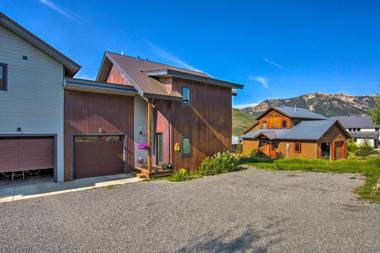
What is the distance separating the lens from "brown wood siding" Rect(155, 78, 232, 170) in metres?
14.5

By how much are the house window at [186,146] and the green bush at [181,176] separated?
99cm

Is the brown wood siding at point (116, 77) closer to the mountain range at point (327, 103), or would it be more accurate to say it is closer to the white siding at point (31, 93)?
the white siding at point (31, 93)

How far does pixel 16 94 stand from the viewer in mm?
10938

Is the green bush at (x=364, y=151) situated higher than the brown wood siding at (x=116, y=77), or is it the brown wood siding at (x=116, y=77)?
the brown wood siding at (x=116, y=77)

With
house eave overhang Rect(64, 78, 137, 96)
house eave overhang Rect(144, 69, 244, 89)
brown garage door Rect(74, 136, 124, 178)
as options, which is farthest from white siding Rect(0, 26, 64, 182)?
house eave overhang Rect(144, 69, 244, 89)

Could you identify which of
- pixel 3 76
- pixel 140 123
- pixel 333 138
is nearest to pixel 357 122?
pixel 333 138

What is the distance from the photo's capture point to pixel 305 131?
30234 mm

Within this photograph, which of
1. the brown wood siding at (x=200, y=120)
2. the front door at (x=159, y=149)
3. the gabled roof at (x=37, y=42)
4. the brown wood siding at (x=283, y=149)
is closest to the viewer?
the gabled roof at (x=37, y=42)

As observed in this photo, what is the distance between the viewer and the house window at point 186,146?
14.9 metres

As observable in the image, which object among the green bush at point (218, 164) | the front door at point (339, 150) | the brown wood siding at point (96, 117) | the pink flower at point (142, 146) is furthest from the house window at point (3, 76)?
the front door at point (339, 150)

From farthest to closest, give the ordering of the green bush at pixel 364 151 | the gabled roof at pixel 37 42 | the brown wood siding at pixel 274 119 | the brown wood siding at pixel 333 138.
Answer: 1. the green bush at pixel 364 151
2. the brown wood siding at pixel 274 119
3. the brown wood siding at pixel 333 138
4. the gabled roof at pixel 37 42

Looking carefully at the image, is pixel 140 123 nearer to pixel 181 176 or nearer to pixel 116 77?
pixel 116 77

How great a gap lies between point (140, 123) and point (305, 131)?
2222cm

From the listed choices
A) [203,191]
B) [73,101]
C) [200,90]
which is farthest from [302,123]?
[73,101]
